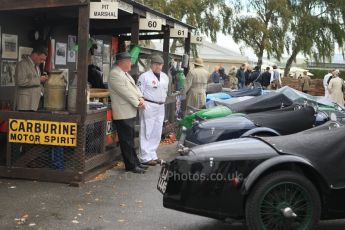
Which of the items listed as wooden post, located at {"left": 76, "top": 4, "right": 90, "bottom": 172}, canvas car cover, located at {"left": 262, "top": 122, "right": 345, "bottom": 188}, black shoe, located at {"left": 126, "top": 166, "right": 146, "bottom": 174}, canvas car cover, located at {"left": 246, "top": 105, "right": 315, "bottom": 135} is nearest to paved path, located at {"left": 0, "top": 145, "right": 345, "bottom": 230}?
black shoe, located at {"left": 126, "top": 166, "right": 146, "bottom": 174}

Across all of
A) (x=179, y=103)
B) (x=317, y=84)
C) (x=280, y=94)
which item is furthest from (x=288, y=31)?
(x=280, y=94)

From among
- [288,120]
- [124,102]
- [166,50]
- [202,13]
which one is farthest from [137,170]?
[202,13]

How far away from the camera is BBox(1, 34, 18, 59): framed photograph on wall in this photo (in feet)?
30.4

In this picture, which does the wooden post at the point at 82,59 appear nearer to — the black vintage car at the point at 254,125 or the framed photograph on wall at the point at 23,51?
the black vintage car at the point at 254,125

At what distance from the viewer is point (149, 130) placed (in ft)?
29.6

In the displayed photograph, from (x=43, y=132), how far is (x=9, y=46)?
280cm

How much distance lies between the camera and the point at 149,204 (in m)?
6.60

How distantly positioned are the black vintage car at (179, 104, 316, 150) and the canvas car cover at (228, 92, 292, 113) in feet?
2.52

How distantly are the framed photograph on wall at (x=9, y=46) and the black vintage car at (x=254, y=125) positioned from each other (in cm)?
370

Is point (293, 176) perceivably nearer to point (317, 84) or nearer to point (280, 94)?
point (280, 94)

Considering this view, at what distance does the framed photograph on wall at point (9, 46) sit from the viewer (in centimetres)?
926

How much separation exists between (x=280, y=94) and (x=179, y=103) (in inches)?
180

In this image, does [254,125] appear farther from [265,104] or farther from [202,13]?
[202,13]

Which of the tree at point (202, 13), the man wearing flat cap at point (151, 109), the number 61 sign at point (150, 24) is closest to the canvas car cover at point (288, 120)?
the man wearing flat cap at point (151, 109)
